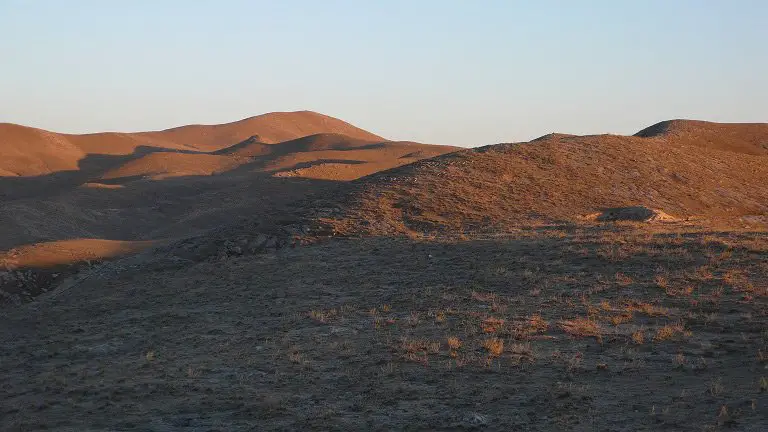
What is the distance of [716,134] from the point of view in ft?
170

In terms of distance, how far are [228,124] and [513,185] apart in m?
127

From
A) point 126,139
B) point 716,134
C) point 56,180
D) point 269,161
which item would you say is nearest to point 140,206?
point 56,180

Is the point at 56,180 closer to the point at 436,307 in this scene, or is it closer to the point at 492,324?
the point at 436,307

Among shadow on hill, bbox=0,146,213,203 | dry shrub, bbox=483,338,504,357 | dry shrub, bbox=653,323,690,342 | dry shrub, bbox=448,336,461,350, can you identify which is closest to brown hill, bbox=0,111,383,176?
shadow on hill, bbox=0,146,213,203

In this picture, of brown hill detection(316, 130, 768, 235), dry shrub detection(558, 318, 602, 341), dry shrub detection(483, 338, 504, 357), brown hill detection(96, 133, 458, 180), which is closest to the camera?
dry shrub detection(483, 338, 504, 357)

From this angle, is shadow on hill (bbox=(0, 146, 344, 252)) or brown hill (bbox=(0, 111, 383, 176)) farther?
brown hill (bbox=(0, 111, 383, 176))

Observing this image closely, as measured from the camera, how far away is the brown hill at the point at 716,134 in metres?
48.6

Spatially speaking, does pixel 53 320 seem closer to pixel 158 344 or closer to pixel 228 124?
pixel 158 344

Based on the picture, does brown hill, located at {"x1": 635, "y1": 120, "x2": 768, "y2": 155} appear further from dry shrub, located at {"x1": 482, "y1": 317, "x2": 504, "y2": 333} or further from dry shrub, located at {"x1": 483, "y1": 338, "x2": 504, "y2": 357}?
dry shrub, located at {"x1": 483, "y1": 338, "x2": 504, "y2": 357}

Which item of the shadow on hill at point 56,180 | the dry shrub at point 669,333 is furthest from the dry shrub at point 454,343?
the shadow on hill at point 56,180

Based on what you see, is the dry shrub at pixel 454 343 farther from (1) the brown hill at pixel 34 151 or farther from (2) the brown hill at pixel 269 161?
(1) the brown hill at pixel 34 151

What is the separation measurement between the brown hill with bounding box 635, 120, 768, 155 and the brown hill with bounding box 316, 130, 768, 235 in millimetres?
5624

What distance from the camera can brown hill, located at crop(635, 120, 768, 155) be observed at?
160 feet

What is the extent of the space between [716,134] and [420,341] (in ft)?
143
